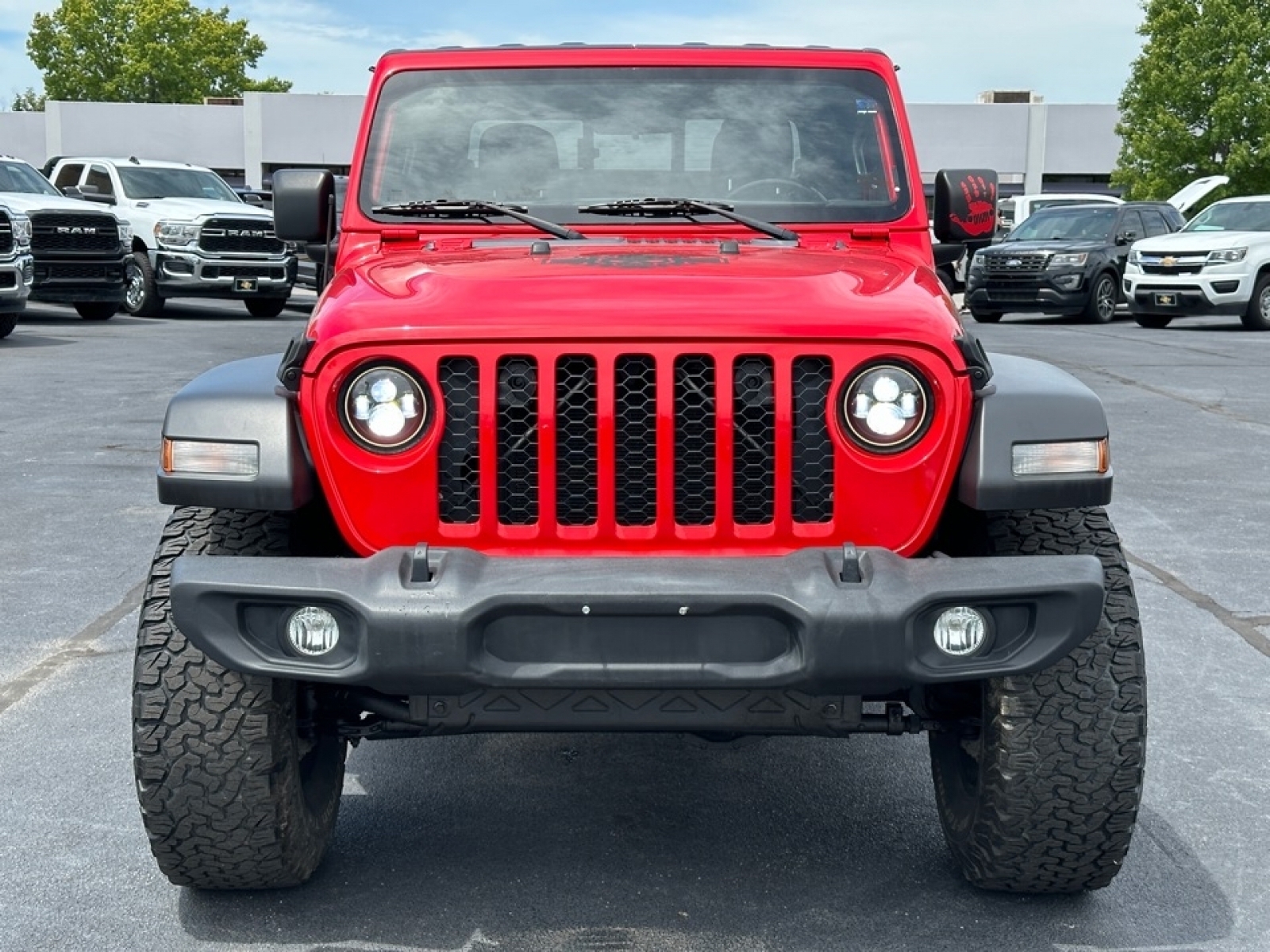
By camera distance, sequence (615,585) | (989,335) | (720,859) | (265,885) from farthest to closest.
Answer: (989,335), (720,859), (265,885), (615,585)

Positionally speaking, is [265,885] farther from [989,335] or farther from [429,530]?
[989,335]

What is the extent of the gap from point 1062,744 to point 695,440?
3.10 ft

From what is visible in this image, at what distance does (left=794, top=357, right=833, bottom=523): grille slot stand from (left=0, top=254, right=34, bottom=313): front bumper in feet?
49.4

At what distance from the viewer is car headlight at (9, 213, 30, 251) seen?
17.0 m

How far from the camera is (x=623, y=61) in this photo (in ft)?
15.7

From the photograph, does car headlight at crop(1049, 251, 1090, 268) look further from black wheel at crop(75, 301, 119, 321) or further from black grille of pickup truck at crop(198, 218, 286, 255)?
black wheel at crop(75, 301, 119, 321)

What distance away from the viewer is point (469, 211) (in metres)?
4.47

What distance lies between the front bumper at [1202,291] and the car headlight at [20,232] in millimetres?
13258

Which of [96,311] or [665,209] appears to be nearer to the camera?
[665,209]

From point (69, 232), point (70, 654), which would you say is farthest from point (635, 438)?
point (69, 232)

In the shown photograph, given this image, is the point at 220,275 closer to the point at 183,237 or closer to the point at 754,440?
the point at 183,237

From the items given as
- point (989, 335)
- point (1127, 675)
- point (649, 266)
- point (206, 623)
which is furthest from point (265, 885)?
point (989, 335)

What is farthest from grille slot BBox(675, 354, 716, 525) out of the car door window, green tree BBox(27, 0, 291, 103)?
green tree BBox(27, 0, 291, 103)

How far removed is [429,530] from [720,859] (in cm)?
114
